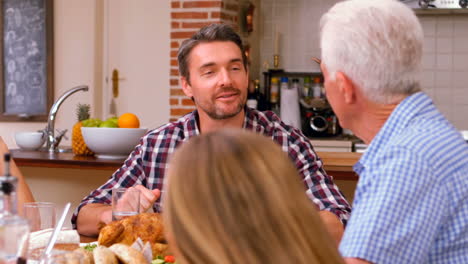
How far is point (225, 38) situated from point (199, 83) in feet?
0.60

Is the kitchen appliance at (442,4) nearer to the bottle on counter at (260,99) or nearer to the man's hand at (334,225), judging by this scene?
the bottle on counter at (260,99)

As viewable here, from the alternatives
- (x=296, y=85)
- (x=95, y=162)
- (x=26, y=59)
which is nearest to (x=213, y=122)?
(x=95, y=162)

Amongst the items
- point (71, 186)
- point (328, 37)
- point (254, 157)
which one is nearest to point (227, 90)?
point (328, 37)

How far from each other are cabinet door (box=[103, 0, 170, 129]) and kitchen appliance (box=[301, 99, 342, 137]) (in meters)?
1.10

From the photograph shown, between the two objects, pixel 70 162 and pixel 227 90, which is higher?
pixel 227 90

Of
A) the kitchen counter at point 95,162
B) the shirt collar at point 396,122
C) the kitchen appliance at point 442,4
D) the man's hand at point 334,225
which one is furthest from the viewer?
the kitchen appliance at point 442,4

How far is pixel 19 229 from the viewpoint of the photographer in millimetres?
1090

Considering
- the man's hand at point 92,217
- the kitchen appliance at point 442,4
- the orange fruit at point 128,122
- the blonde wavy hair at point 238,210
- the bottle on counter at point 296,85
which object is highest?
the kitchen appliance at point 442,4

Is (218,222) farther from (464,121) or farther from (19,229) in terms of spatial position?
(464,121)

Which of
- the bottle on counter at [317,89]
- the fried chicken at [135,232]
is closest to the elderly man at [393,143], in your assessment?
the fried chicken at [135,232]

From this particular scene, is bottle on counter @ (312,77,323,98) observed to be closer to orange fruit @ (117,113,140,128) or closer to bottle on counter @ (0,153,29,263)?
orange fruit @ (117,113,140,128)

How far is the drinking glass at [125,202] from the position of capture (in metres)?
1.82

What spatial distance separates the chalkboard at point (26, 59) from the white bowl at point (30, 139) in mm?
2188

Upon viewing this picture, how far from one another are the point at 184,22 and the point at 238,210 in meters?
4.34
